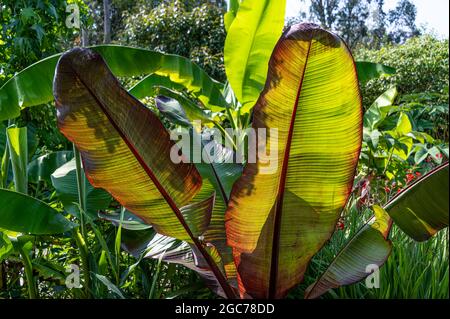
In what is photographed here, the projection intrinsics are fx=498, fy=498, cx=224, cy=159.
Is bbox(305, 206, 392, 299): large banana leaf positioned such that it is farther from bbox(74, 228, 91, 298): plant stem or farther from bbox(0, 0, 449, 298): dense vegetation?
bbox(74, 228, 91, 298): plant stem

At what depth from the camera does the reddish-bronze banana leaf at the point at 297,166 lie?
121 cm

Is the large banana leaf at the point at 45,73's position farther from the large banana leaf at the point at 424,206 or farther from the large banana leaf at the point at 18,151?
the large banana leaf at the point at 424,206

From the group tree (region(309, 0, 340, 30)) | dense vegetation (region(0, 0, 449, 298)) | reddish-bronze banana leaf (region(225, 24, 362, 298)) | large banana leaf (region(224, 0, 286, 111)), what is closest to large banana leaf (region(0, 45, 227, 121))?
dense vegetation (region(0, 0, 449, 298))

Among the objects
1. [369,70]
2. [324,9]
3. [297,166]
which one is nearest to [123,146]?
[297,166]

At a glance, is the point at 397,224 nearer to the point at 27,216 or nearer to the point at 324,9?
the point at 27,216

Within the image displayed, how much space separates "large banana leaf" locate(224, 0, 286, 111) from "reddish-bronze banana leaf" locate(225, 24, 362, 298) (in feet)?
3.91

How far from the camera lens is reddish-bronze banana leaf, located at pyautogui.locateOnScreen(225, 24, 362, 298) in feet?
3.97

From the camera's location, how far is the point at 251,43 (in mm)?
2480

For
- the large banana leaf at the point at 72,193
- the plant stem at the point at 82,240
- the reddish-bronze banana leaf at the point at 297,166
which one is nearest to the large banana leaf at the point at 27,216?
the plant stem at the point at 82,240

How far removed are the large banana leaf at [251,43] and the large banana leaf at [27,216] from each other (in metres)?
1.20

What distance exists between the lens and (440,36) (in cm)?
905

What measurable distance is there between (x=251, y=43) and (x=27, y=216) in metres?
1.39
